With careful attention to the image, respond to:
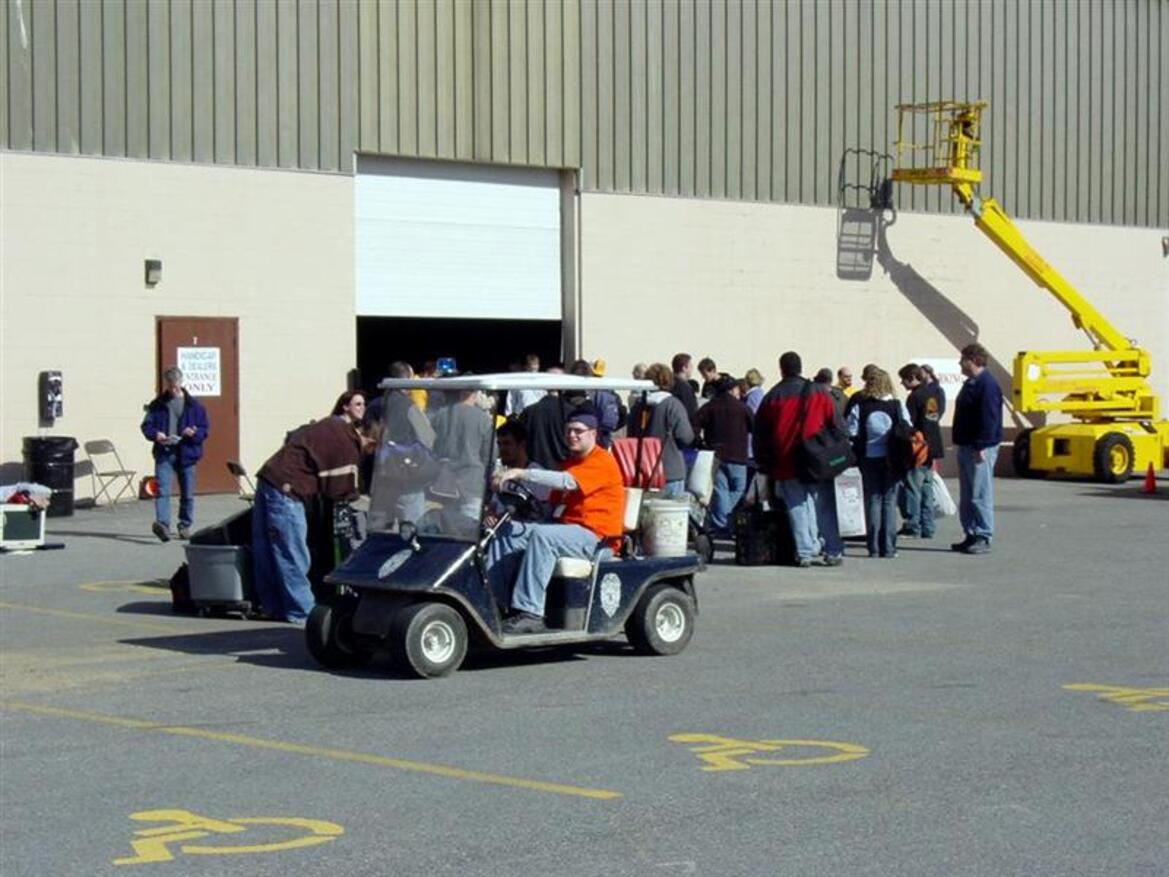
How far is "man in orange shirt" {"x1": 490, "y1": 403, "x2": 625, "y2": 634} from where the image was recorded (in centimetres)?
1183

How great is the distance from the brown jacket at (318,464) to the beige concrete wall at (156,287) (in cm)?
1113

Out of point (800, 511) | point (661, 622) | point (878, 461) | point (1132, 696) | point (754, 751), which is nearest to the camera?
point (754, 751)

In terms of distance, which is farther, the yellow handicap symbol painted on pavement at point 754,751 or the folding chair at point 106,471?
the folding chair at point 106,471

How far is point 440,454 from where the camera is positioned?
12.0 meters

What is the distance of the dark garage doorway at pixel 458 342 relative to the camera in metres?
30.7

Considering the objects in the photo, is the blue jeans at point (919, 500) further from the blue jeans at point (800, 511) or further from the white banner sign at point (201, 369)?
the white banner sign at point (201, 369)

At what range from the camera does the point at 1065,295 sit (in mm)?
34031

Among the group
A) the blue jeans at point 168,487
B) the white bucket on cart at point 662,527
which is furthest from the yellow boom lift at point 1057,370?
the white bucket on cart at point 662,527

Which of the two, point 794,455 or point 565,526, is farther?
point 794,455

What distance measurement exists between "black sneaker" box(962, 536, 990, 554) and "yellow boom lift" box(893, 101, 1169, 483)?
40.4ft

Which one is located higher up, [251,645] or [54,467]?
[54,467]

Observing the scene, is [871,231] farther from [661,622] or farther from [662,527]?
[661,622]

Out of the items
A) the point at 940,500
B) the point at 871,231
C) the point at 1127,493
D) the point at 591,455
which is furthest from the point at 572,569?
the point at 871,231

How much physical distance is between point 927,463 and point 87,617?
30.1ft
